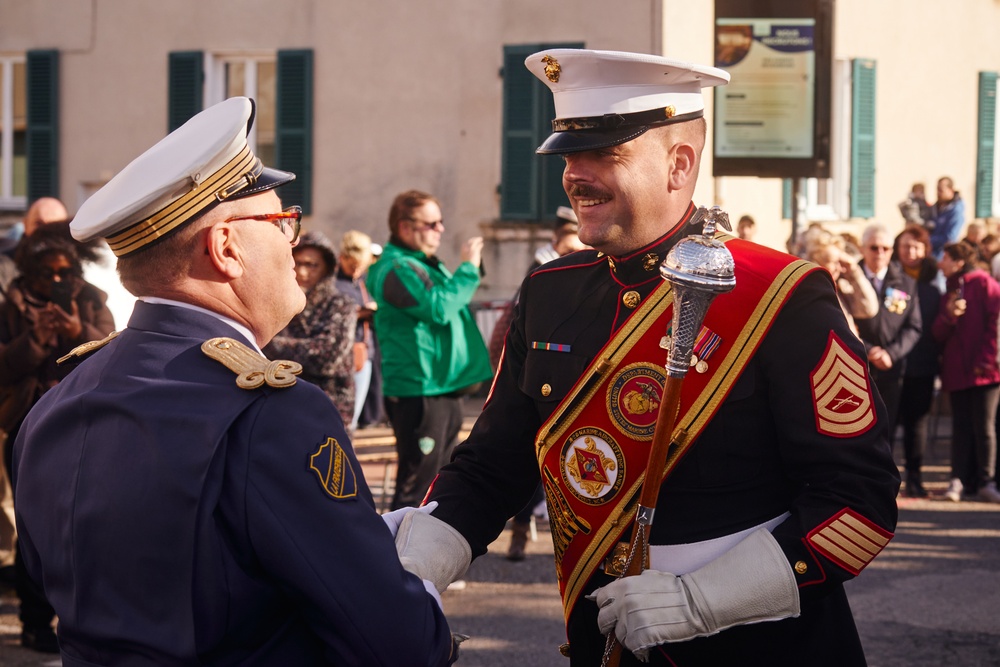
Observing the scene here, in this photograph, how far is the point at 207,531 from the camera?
2.02 m

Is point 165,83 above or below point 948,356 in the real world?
above

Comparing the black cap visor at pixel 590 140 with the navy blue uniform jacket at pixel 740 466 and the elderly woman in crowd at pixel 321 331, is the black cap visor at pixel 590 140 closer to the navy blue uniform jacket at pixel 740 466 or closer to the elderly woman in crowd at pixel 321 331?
the navy blue uniform jacket at pixel 740 466

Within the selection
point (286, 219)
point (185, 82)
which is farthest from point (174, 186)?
point (185, 82)

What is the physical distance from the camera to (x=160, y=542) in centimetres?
203

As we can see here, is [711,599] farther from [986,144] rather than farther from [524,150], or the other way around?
[986,144]

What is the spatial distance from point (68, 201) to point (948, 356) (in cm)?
1093

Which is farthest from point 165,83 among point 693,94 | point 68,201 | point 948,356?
point 693,94

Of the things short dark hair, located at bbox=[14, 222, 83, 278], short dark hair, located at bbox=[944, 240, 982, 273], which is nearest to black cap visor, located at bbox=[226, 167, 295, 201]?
short dark hair, located at bbox=[14, 222, 83, 278]

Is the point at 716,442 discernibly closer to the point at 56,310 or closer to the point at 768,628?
the point at 768,628

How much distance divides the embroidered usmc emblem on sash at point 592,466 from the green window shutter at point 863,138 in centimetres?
1483

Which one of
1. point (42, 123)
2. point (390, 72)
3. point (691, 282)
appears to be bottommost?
point (691, 282)

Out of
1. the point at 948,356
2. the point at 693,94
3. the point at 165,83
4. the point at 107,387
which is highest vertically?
the point at 165,83

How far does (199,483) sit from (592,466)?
3.22 feet

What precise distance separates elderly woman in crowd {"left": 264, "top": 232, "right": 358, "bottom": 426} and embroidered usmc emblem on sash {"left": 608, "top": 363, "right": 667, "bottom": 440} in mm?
4338
